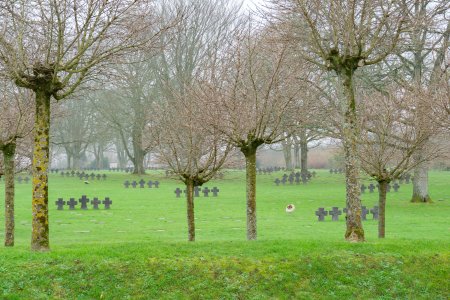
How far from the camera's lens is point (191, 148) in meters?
12.4

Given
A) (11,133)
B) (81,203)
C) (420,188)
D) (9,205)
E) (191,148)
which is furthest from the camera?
(420,188)

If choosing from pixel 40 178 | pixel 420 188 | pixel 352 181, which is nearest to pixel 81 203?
pixel 40 178

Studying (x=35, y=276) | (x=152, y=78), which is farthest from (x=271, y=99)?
(x=152, y=78)

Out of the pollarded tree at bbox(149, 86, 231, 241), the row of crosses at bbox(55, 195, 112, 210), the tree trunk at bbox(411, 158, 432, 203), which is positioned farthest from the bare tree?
the row of crosses at bbox(55, 195, 112, 210)

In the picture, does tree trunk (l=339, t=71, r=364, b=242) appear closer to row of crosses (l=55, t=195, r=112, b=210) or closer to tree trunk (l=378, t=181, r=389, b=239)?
tree trunk (l=378, t=181, r=389, b=239)

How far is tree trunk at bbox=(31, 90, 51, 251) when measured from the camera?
9.67 metres

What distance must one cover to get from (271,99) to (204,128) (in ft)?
5.41

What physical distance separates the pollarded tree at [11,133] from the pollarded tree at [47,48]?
2.66 m

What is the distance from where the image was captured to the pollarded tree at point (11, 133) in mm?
12398

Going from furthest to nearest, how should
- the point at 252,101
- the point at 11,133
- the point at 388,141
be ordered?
the point at 388,141
the point at 11,133
the point at 252,101

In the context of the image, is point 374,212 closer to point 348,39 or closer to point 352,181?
point 352,181

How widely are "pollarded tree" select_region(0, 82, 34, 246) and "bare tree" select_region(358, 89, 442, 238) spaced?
8413 mm

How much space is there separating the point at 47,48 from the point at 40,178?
2.46 meters

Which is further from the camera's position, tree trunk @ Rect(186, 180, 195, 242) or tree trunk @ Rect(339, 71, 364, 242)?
tree trunk @ Rect(186, 180, 195, 242)
